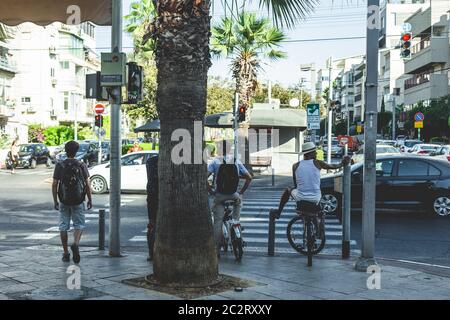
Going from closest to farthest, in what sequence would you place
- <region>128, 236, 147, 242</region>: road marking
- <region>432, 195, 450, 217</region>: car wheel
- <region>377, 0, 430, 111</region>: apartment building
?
<region>128, 236, 147, 242</region>: road marking < <region>432, 195, 450, 217</region>: car wheel < <region>377, 0, 430, 111</region>: apartment building

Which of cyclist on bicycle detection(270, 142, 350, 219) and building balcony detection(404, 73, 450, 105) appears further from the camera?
building balcony detection(404, 73, 450, 105)

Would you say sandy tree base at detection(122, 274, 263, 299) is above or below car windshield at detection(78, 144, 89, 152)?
below

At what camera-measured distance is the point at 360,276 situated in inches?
309

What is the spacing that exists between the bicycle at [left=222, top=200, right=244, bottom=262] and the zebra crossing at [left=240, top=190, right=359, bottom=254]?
127cm

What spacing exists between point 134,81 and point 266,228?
16.7 ft

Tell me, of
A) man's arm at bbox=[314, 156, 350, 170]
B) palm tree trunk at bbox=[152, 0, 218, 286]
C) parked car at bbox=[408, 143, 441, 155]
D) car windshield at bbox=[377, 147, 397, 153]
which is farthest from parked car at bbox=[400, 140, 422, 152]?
palm tree trunk at bbox=[152, 0, 218, 286]

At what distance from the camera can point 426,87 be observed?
62.8 metres

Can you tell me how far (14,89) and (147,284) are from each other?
5611 cm

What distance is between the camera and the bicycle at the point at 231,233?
8.93m

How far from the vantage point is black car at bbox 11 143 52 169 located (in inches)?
1420

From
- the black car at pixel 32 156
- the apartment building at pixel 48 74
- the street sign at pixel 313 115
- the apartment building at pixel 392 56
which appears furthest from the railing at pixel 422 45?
the street sign at pixel 313 115

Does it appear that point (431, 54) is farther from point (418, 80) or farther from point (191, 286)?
point (191, 286)

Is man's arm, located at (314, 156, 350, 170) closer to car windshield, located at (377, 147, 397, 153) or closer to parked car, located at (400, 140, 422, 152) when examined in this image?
car windshield, located at (377, 147, 397, 153)

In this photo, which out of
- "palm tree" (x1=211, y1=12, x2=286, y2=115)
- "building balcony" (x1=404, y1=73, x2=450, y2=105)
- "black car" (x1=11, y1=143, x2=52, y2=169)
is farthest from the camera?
"building balcony" (x1=404, y1=73, x2=450, y2=105)
